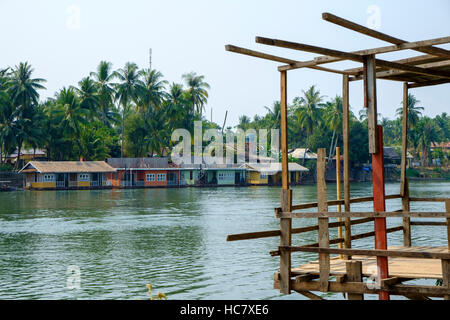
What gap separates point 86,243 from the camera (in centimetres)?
2119

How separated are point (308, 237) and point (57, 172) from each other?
121ft

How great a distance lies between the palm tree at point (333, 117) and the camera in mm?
71875

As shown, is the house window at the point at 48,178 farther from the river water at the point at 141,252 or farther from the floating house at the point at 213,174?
the river water at the point at 141,252

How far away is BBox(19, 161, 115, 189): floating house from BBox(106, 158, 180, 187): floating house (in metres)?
1.65

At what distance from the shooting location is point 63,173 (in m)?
57.0

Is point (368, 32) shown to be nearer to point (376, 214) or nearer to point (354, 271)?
point (376, 214)

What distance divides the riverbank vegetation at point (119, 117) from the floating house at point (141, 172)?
3759 millimetres

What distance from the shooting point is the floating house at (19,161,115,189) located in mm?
54719

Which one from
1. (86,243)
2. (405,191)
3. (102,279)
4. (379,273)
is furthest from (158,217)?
(379,273)

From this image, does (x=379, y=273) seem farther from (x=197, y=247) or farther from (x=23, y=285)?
(x=197, y=247)

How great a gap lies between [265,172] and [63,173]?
22.6 meters

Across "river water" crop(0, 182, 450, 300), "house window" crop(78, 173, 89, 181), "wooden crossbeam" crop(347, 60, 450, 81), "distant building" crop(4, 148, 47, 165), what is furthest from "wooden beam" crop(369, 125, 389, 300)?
"distant building" crop(4, 148, 47, 165)

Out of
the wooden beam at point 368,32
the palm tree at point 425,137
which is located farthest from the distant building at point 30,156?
the wooden beam at point 368,32

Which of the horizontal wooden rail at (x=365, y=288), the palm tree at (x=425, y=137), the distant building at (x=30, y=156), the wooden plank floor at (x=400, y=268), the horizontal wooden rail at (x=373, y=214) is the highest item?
the palm tree at (x=425, y=137)
